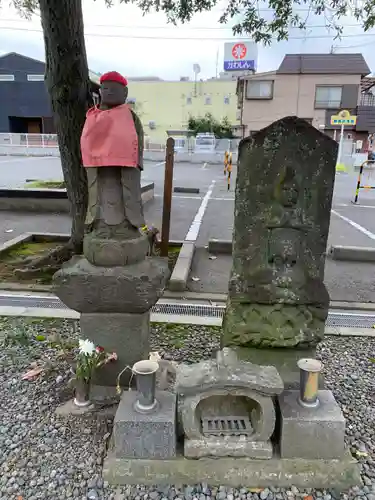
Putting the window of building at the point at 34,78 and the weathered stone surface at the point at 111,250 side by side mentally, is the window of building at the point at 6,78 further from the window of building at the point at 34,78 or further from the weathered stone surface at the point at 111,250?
the weathered stone surface at the point at 111,250

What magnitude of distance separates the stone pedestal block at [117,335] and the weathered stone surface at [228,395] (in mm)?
672

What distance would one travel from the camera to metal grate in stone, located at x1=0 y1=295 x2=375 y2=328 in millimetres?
4720

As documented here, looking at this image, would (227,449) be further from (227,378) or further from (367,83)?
(367,83)

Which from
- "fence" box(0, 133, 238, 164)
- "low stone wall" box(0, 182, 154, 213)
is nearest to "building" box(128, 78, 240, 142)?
"fence" box(0, 133, 238, 164)

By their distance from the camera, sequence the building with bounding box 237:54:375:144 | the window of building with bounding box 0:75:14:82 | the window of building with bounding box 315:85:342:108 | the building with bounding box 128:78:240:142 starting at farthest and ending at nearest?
the building with bounding box 128:78:240:142
the window of building with bounding box 0:75:14:82
the window of building with bounding box 315:85:342:108
the building with bounding box 237:54:375:144

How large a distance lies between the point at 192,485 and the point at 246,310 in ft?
Result: 3.94

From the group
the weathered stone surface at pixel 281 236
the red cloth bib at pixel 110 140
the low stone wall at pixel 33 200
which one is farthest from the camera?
the low stone wall at pixel 33 200

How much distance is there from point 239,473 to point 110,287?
4.89 ft

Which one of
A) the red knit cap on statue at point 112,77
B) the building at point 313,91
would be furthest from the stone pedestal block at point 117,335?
the building at point 313,91

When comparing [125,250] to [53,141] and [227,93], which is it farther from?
[227,93]

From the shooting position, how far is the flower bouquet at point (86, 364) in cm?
293

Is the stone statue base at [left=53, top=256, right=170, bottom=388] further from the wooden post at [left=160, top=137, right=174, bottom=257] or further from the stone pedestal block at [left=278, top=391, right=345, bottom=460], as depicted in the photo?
the wooden post at [left=160, top=137, right=174, bottom=257]

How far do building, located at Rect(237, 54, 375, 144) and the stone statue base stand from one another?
28.9 meters

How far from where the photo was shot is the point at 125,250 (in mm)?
2959
